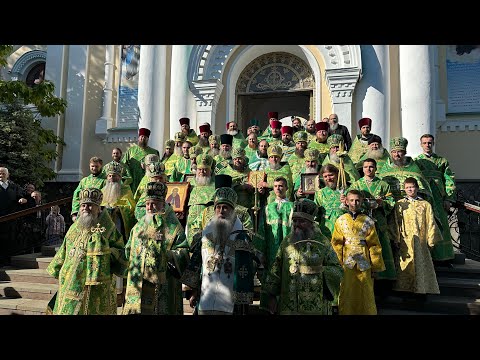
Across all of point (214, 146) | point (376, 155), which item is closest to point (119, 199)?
point (214, 146)

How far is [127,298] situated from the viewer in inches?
175

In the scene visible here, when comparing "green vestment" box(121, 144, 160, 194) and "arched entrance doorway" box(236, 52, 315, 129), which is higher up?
"arched entrance doorway" box(236, 52, 315, 129)

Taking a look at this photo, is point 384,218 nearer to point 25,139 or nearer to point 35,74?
point 25,139

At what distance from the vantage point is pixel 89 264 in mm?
4688

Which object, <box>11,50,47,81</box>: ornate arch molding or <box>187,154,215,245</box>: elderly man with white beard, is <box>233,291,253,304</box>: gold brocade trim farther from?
<box>11,50,47,81</box>: ornate arch molding

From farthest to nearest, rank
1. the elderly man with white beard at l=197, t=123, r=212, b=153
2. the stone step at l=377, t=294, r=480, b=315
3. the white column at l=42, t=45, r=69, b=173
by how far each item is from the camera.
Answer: the white column at l=42, t=45, r=69, b=173, the elderly man with white beard at l=197, t=123, r=212, b=153, the stone step at l=377, t=294, r=480, b=315

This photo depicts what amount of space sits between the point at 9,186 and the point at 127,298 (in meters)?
5.48

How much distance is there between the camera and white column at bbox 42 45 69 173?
48.7 feet

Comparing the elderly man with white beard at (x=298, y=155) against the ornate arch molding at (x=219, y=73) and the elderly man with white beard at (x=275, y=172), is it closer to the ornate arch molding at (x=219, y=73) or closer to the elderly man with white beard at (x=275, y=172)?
the elderly man with white beard at (x=275, y=172)

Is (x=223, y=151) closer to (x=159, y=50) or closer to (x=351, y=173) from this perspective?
(x=351, y=173)

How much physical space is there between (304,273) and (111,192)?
397cm

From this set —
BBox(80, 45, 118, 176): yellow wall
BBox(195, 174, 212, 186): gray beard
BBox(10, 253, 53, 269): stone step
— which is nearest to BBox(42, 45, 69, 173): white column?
BBox(80, 45, 118, 176): yellow wall

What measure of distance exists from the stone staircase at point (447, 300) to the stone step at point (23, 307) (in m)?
4.62
